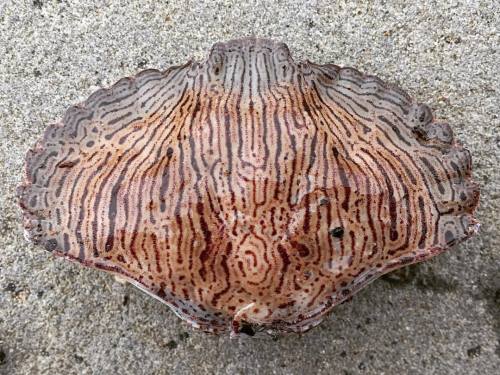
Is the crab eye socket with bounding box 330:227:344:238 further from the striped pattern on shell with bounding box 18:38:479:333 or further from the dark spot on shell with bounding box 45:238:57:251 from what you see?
the dark spot on shell with bounding box 45:238:57:251

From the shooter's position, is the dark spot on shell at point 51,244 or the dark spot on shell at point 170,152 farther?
the dark spot on shell at point 51,244

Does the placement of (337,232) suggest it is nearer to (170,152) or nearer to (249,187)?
(249,187)

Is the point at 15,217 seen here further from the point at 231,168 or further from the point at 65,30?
the point at 231,168

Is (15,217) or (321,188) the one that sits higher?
(321,188)

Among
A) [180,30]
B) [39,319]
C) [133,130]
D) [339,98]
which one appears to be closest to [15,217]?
[39,319]

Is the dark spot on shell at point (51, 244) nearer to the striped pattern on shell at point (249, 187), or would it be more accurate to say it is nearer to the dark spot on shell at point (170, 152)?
the striped pattern on shell at point (249, 187)

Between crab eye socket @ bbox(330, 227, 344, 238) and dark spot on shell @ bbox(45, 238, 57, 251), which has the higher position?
crab eye socket @ bbox(330, 227, 344, 238)

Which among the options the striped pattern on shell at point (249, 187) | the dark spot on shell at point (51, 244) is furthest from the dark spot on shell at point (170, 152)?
the dark spot on shell at point (51, 244)

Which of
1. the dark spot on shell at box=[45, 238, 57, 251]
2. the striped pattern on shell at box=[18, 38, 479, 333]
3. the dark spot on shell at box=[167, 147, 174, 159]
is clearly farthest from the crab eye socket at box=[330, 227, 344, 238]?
the dark spot on shell at box=[45, 238, 57, 251]
